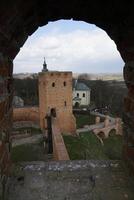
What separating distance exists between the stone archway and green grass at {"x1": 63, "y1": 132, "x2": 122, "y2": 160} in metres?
10.6

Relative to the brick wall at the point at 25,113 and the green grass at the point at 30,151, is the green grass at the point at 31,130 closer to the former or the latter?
the brick wall at the point at 25,113

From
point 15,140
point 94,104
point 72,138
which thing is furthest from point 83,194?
point 94,104

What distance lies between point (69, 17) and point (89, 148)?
1826 centimetres

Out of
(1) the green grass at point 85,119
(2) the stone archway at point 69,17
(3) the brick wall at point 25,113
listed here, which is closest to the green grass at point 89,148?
(1) the green grass at point 85,119

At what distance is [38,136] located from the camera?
22547mm

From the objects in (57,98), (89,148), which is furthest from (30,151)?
(57,98)

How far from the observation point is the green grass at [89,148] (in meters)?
17.1

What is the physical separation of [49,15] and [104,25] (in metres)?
0.48

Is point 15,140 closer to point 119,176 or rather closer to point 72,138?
point 72,138

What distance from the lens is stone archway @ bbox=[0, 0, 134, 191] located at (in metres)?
1.88

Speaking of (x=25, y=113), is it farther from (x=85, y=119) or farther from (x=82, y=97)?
(x=82, y=97)

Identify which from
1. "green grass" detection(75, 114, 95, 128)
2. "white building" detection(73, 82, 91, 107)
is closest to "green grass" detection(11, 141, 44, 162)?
"green grass" detection(75, 114, 95, 128)

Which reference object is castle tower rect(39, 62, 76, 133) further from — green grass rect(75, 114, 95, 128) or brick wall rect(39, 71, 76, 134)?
green grass rect(75, 114, 95, 128)

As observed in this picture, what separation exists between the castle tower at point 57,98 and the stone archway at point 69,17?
22392 mm
